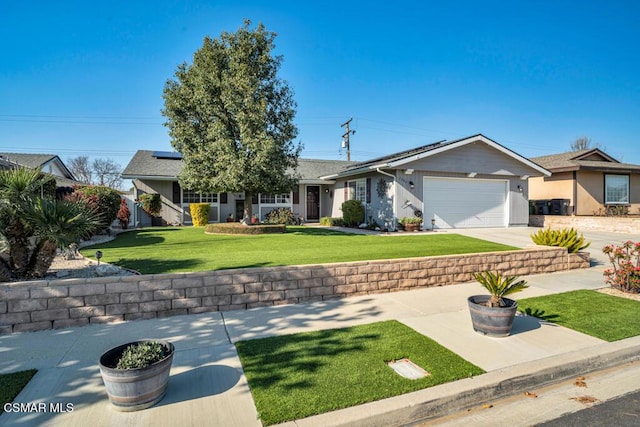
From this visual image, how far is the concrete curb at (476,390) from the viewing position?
2.47 m

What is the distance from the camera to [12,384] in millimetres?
2855

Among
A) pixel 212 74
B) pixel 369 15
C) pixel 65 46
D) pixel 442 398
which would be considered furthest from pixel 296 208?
pixel 442 398

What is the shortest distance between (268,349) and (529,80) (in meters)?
20.2

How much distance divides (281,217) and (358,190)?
13.8ft

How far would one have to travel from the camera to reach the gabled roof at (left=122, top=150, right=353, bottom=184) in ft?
51.7

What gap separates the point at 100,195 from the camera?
10.8 meters

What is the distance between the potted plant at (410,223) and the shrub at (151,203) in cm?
1159

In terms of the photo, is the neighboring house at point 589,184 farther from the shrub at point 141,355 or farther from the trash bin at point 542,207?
the shrub at point 141,355

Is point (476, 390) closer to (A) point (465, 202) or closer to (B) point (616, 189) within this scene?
(A) point (465, 202)

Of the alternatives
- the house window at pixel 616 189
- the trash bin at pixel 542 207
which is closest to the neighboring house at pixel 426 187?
the trash bin at pixel 542 207

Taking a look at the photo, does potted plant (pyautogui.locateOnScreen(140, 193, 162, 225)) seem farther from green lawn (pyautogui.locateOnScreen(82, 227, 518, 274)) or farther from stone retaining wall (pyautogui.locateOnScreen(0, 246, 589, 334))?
stone retaining wall (pyautogui.locateOnScreen(0, 246, 589, 334))

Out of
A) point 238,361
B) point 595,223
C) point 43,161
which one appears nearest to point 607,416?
→ point 238,361

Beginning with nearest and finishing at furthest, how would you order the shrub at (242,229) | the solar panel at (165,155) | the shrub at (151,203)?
the shrub at (242,229) → the shrub at (151,203) → the solar panel at (165,155)

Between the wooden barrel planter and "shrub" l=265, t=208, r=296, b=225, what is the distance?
13.0 m
